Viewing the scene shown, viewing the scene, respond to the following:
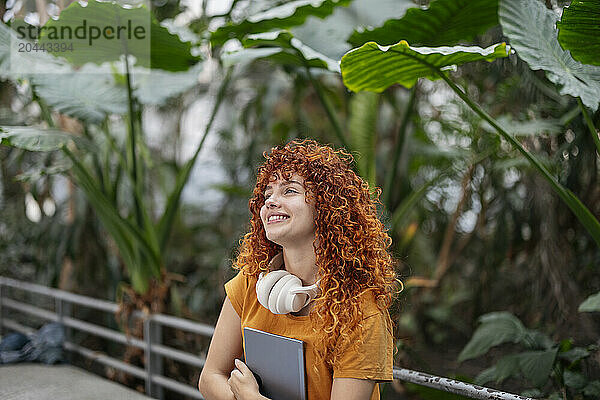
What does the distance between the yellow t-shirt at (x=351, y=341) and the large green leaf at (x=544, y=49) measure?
806 mm

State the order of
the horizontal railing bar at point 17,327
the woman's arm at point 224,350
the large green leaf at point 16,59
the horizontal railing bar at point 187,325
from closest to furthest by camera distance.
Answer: the woman's arm at point 224,350 → the horizontal railing bar at point 187,325 → the large green leaf at point 16,59 → the horizontal railing bar at point 17,327

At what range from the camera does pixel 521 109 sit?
3.06m

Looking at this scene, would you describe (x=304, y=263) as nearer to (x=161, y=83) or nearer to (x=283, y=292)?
(x=283, y=292)

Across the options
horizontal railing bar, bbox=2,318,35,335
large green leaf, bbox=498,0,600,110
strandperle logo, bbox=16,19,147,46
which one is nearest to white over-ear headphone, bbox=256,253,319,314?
large green leaf, bbox=498,0,600,110

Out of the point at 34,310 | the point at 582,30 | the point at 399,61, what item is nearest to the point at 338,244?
the point at 399,61

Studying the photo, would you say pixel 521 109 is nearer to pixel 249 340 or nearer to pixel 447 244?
pixel 447 244

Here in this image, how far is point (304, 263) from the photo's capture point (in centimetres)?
120

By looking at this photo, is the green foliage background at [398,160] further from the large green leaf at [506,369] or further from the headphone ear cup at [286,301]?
the headphone ear cup at [286,301]

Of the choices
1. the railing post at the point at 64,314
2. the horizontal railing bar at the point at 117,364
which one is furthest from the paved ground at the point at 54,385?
the railing post at the point at 64,314

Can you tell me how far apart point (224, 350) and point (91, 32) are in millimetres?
1515

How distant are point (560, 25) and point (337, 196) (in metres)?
0.83

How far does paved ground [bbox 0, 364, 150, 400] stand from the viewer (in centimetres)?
220

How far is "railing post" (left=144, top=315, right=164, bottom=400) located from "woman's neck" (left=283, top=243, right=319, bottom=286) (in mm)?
1467

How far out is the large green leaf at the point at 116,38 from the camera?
2.04m
